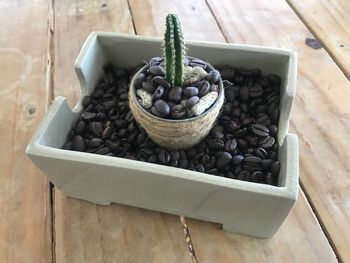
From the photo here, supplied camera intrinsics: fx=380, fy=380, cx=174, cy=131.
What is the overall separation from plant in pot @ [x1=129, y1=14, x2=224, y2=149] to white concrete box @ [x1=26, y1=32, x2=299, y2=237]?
70mm

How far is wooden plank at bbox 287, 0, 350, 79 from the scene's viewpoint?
2.62 feet

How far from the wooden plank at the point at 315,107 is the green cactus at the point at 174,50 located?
0.87ft

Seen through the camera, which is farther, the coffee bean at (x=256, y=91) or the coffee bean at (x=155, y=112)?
the coffee bean at (x=256, y=91)

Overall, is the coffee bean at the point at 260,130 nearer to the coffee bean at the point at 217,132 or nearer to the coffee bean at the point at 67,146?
the coffee bean at the point at 217,132

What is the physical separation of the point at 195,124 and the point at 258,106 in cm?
17

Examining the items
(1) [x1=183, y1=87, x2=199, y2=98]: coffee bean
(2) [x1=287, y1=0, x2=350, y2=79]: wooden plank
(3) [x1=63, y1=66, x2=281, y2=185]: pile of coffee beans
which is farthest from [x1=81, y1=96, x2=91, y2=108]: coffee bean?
(2) [x1=287, y1=0, x2=350, y2=79]: wooden plank

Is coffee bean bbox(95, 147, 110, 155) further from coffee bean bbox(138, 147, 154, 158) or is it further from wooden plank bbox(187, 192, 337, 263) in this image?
wooden plank bbox(187, 192, 337, 263)

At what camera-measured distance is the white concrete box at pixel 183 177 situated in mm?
476

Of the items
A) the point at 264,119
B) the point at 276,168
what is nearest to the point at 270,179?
the point at 276,168

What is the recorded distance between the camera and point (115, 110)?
2.15 ft

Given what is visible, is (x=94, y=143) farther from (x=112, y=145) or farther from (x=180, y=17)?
(x=180, y=17)

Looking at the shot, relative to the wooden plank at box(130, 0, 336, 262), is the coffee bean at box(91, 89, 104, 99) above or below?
above

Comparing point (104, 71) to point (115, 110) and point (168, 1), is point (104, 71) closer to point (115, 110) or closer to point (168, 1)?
point (115, 110)

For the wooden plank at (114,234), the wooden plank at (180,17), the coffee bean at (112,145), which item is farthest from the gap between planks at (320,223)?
the wooden plank at (180,17)
